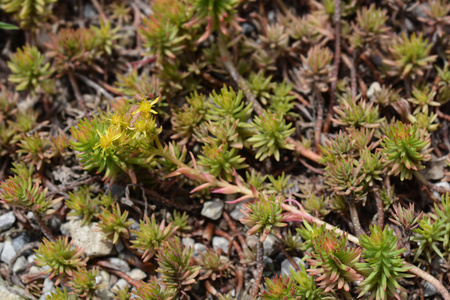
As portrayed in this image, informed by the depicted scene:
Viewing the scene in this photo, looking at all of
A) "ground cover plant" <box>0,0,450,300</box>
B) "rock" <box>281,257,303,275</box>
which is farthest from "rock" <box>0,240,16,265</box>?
"rock" <box>281,257,303,275</box>

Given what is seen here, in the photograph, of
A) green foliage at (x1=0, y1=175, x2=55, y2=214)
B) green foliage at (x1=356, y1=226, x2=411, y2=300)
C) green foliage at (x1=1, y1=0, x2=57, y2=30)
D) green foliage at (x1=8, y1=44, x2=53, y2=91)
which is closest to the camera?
green foliage at (x1=356, y1=226, x2=411, y2=300)

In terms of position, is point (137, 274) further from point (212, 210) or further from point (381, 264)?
point (381, 264)

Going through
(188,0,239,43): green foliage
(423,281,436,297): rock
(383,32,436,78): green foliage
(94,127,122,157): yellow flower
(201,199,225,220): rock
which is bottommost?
(423,281,436,297): rock

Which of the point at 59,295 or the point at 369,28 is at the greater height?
the point at 369,28

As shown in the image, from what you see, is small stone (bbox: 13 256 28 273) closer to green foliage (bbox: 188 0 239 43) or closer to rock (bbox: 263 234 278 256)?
rock (bbox: 263 234 278 256)

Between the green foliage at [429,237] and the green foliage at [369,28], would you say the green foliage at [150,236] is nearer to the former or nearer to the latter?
the green foliage at [429,237]

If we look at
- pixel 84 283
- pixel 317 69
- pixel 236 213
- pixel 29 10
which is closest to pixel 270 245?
pixel 236 213

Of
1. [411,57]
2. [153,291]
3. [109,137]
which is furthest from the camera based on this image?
[411,57]
